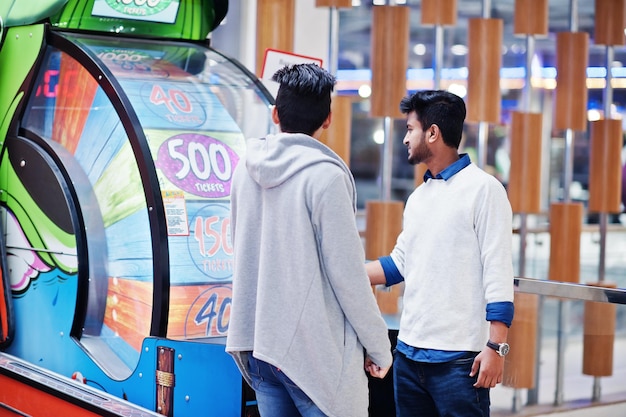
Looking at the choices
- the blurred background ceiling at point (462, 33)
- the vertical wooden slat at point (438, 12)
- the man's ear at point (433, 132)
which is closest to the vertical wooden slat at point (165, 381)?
the man's ear at point (433, 132)

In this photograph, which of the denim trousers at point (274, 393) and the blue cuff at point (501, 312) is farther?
the blue cuff at point (501, 312)

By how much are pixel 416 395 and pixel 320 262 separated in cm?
56

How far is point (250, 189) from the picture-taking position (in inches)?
81.7

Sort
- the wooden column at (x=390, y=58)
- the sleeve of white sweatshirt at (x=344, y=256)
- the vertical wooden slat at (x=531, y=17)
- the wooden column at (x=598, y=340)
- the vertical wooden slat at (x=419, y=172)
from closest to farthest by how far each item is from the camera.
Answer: the sleeve of white sweatshirt at (x=344, y=256), the wooden column at (x=598, y=340), the wooden column at (x=390, y=58), the vertical wooden slat at (x=419, y=172), the vertical wooden slat at (x=531, y=17)

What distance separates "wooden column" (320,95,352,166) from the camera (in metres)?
4.73

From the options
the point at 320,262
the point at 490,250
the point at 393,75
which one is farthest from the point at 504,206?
the point at 393,75

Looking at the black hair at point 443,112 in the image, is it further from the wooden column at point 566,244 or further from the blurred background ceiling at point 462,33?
the blurred background ceiling at point 462,33

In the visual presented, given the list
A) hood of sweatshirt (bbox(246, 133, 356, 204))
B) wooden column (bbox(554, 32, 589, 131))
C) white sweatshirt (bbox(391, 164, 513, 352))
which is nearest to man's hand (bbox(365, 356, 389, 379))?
white sweatshirt (bbox(391, 164, 513, 352))

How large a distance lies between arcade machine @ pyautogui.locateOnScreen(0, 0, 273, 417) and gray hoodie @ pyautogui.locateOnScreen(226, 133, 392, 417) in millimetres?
794

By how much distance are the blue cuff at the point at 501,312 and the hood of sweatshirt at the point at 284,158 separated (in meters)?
0.48

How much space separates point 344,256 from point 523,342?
7.06 feet

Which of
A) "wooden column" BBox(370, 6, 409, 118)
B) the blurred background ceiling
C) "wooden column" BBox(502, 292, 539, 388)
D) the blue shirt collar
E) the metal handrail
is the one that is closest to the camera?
the blue shirt collar

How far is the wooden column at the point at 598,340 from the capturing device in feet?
12.8

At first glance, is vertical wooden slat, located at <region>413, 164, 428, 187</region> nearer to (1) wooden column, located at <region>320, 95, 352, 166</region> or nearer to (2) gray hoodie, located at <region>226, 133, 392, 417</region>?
(1) wooden column, located at <region>320, 95, 352, 166</region>
